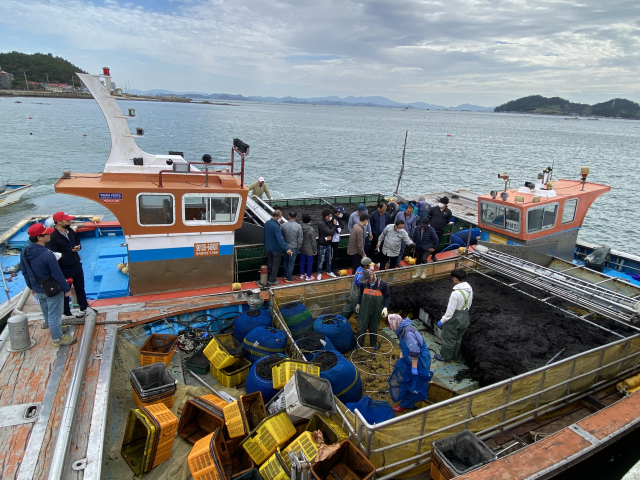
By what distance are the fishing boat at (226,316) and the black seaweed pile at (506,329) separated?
224 mm

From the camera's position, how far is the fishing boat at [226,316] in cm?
461

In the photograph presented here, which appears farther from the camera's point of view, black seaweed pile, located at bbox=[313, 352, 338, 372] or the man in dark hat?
the man in dark hat

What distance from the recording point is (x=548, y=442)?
5.16 metres

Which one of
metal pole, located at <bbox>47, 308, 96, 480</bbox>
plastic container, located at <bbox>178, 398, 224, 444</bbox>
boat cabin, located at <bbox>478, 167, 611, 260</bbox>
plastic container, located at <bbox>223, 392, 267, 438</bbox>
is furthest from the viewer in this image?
boat cabin, located at <bbox>478, 167, 611, 260</bbox>

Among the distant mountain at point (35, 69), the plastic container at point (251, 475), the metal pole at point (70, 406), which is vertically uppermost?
the distant mountain at point (35, 69)

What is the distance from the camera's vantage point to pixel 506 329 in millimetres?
7129

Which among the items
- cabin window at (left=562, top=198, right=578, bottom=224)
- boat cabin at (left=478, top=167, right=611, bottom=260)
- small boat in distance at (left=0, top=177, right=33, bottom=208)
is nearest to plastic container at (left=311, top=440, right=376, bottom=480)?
boat cabin at (left=478, top=167, right=611, bottom=260)

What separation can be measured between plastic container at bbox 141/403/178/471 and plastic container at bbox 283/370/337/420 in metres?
1.40

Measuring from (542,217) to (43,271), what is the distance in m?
10.5

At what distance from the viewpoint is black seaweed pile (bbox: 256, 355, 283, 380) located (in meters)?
5.73

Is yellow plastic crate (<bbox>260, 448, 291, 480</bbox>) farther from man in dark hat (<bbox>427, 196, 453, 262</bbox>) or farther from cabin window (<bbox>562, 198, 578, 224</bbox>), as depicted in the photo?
cabin window (<bbox>562, 198, 578, 224</bbox>)

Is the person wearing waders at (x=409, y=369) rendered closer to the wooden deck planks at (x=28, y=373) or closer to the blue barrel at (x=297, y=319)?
the blue barrel at (x=297, y=319)

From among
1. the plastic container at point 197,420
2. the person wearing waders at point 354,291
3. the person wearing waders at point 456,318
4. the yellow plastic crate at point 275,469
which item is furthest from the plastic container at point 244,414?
the person wearing waders at point 456,318

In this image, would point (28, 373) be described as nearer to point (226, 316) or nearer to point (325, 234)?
point (226, 316)
